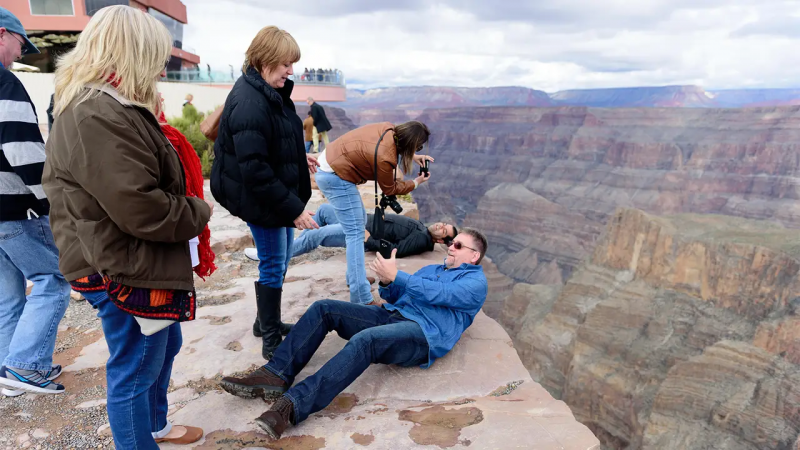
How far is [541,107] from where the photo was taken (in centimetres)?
9344

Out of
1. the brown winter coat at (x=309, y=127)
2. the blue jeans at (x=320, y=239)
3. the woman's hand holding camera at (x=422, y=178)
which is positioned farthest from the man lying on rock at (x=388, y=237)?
the brown winter coat at (x=309, y=127)

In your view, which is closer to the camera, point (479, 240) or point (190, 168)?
point (190, 168)

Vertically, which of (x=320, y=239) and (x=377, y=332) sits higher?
(x=377, y=332)

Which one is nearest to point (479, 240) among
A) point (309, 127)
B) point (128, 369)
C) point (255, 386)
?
point (255, 386)

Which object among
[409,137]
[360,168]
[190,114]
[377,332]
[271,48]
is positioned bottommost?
[377,332]

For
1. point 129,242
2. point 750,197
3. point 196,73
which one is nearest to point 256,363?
point 129,242

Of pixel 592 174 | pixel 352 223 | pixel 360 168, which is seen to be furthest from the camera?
pixel 592 174

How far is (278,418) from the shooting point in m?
2.19

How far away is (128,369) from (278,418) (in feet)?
2.50

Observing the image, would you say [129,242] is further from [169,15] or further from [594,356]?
[594,356]

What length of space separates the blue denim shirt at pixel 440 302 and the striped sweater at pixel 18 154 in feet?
6.58

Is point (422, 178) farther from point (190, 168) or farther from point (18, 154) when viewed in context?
point (18, 154)

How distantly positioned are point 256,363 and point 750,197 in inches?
3175

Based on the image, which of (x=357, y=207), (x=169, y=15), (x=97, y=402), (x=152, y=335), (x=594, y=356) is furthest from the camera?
(x=594, y=356)
